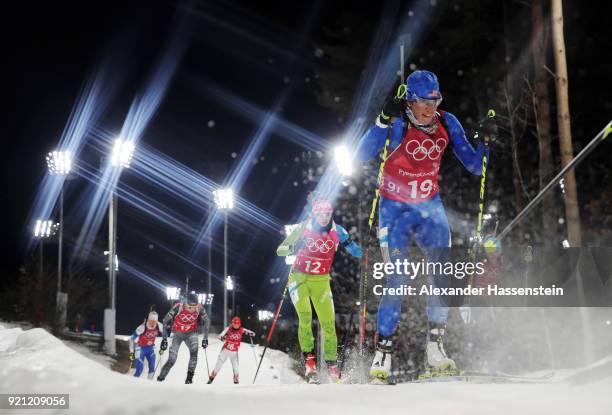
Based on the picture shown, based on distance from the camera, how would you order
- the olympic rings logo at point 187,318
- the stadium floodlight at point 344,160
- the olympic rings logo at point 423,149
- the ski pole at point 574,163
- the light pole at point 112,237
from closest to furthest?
the ski pole at point 574,163 → the olympic rings logo at point 423,149 → the stadium floodlight at point 344,160 → the olympic rings logo at point 187,318 → the light pole at point 112,237

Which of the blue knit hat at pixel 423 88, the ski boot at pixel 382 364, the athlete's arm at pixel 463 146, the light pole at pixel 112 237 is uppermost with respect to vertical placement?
the light pole at pixel 112 237

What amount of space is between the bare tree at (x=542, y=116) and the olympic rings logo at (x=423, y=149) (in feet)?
19.7

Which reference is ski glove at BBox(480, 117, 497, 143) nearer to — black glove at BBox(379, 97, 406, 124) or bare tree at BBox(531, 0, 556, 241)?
black glove at BBox(379, 97, 406, 124)

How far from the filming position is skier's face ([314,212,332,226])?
5.54 m

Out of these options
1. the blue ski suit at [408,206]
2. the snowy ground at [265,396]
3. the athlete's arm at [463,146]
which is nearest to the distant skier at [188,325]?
the blue ski suit at [408,206]

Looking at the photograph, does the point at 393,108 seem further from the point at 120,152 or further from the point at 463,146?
the point at 120,152

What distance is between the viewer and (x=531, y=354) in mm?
8172

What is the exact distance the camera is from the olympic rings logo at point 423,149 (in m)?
4.64

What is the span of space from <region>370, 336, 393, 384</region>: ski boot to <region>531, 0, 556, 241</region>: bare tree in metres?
6.54

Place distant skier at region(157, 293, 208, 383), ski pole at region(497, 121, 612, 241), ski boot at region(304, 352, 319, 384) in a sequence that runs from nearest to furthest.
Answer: ski pole at region(497, 121, 612, 241)
ski boot at region(304, 352, 319, 384)
distant skier at region(157, 293, 208, 383)

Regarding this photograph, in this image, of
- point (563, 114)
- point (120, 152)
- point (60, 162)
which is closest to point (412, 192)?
point (563, 114)

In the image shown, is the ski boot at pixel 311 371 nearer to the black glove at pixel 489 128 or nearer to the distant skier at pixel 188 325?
the black glove at pixel 489 128

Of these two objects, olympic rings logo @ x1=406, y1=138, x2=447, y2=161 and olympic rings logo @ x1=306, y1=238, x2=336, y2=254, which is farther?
olympic rings logo @ x1=306, y1=238, x2=336, y2=254

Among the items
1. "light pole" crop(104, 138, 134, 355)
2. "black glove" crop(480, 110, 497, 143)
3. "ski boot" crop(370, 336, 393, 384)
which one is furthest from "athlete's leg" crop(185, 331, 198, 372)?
"black glove" crop(480, 110, 497, 143)
